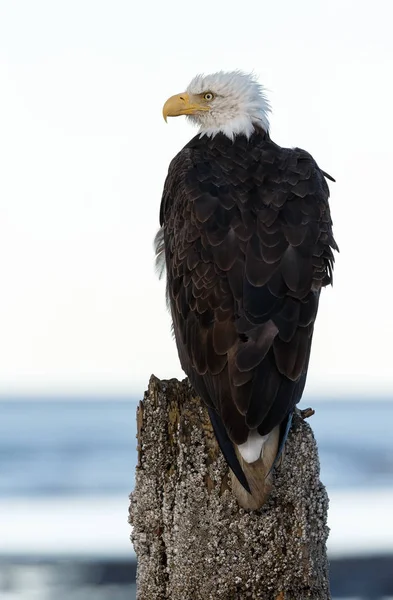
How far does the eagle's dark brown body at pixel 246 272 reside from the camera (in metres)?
4.11

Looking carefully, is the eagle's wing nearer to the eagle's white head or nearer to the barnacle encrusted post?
the barnacle encrusted post

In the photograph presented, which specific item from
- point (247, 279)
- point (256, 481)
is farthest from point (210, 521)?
point (247, 279)

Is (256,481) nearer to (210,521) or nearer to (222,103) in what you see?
(210,521)

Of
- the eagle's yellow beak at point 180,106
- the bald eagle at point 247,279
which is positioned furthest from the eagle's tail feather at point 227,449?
the eagle's yellow beak at point 180,106

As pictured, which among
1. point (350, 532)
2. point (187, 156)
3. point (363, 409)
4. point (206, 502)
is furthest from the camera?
point (363, 409)

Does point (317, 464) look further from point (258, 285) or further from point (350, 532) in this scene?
point (350, 532)

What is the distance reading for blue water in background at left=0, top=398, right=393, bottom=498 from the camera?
17562 mm

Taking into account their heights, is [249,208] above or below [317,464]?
above

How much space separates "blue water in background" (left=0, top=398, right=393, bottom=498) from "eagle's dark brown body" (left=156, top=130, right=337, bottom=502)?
11964 millimetres

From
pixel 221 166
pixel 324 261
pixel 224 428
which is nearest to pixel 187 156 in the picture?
pixel 221 166

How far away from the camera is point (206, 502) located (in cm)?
387

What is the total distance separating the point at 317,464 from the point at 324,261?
112cm

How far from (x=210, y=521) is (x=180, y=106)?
315 cm

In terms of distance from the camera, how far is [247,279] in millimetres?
4426
